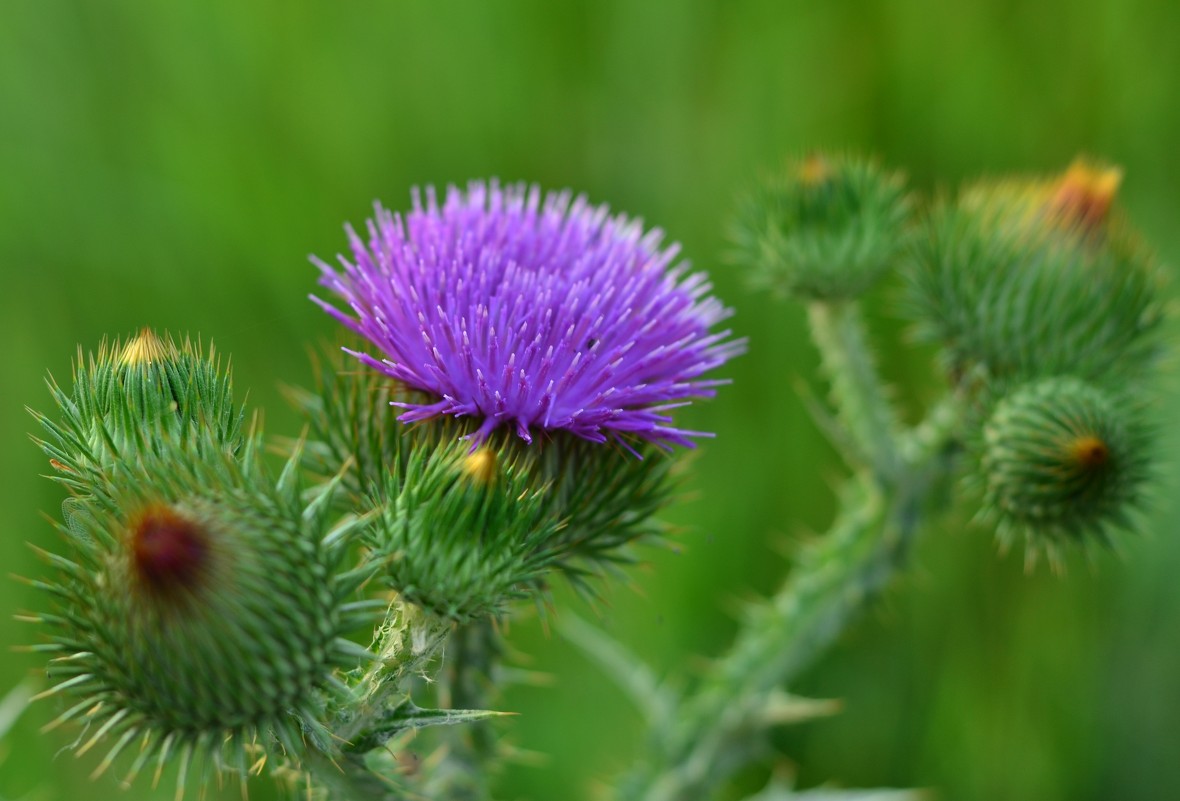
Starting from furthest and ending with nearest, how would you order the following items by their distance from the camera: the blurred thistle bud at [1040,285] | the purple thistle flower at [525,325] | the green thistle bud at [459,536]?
the blurred thistle bud at [1040,285] → the purple thistle flower at [525,325] → the green thistle bud at [459,536]

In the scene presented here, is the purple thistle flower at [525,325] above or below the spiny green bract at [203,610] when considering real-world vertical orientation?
above

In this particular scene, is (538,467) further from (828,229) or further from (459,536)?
(828,229)

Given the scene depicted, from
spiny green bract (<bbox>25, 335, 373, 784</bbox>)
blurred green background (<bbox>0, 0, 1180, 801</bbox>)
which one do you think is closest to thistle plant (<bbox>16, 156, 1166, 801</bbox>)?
spiny green bract (<bbox>25, 335, 373, 784</bbox>)

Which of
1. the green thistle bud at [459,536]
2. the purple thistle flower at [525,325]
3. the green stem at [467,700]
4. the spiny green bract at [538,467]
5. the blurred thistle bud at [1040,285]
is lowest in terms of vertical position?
the green stem at [467,700]

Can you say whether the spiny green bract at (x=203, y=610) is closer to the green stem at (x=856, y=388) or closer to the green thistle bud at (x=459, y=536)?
the green thistle bud at (x=459, y=536)

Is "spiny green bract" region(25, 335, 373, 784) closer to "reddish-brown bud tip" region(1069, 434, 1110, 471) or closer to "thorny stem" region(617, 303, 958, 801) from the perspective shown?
"thorny stem" region(617, 303, 958, 801)

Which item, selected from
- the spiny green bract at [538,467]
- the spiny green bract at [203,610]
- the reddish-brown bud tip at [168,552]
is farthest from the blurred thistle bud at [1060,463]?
the reddish-brown bud tip at [168,552]

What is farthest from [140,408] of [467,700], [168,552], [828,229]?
[828,229]
